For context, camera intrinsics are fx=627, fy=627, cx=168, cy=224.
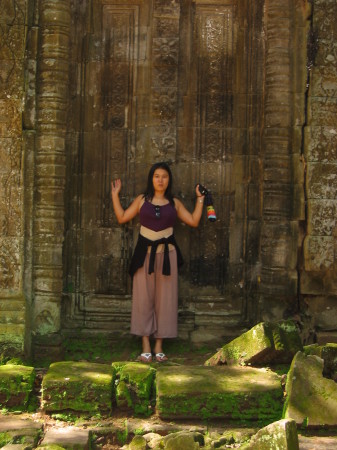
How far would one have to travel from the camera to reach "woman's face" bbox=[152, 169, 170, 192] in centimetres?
702

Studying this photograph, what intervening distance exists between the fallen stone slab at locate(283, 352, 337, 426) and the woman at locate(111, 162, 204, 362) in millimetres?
2032

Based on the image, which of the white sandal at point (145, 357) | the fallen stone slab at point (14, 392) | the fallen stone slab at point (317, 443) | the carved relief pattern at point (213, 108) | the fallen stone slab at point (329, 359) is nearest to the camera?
the fallen stone slab at point (317, 443)

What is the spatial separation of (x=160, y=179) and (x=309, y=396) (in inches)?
117

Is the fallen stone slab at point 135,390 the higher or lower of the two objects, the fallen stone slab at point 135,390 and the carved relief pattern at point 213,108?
the lower

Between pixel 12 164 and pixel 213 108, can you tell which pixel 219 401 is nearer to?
pixel 12 164

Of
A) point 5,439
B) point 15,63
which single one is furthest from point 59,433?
point 15,63

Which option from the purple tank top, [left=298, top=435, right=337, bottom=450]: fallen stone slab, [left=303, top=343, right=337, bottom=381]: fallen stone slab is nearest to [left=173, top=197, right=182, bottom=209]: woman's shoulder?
the purple tank top

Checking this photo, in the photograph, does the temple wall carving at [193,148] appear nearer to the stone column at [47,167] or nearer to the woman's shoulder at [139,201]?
the stone column at [47,167]

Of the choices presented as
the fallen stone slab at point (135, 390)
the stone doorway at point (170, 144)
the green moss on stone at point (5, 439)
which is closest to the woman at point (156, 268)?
the stone doorway at point (170, 144)

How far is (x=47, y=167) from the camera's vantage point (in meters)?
6.93

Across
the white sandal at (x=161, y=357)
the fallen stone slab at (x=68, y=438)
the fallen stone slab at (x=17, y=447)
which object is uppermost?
the white sandal at (x=161, y=357)

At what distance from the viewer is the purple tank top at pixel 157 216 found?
6.98 metres

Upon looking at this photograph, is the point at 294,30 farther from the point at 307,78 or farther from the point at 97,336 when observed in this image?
the point at 97,336

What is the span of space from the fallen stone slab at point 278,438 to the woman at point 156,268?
106 inches
